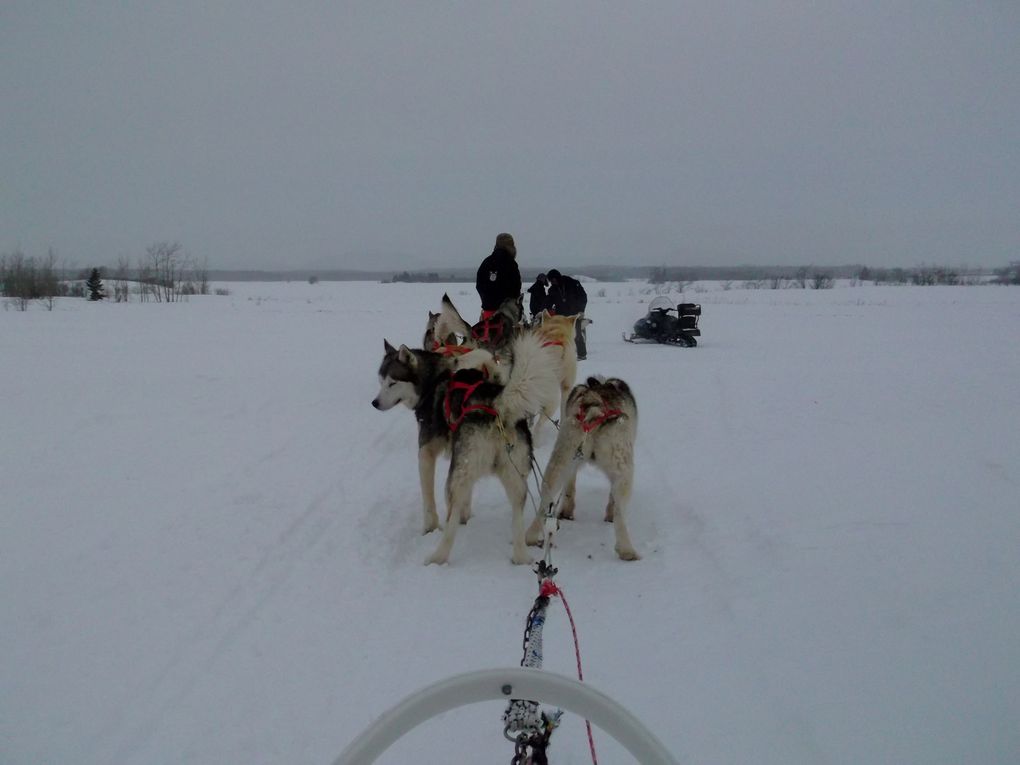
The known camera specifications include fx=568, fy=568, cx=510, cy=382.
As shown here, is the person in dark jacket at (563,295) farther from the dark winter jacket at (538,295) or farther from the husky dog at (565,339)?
the husky dog at (565,339)

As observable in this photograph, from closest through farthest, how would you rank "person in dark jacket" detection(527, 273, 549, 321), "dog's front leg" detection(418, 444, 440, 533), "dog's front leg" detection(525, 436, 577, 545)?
"dog's front leg" detection(525, 436, 577, 545) < "dog's front leg" detection(418, 444, 440, 533) < "person in dark jacket" detection(527, 273, 549, 321)

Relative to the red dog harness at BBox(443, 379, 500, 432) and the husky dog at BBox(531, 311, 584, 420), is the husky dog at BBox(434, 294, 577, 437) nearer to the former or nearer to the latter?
the husky dog at BBox(531, 311, 584, 420)

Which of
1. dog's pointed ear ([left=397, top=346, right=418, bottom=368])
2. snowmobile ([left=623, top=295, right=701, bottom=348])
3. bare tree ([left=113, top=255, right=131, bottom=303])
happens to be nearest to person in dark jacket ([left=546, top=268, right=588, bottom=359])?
snowmobile ([left=623, top=295, right=701, bottom=348])

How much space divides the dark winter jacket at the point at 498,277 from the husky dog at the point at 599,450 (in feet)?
14.3

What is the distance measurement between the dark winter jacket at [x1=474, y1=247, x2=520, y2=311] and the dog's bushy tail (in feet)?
14.7

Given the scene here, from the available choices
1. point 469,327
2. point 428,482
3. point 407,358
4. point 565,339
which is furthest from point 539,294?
point 428,482

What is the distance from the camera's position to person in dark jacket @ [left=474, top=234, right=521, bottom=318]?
311 inches

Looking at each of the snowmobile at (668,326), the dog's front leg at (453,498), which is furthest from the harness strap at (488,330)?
the snowmobile at (668,326)

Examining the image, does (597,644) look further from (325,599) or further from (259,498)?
(259,498)

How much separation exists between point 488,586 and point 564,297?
26.3 ft

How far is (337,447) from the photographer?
5992mm

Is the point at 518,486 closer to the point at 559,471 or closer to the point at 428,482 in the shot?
the point at 559,471

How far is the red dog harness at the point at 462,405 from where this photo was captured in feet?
12.0

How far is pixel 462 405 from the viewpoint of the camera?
376 cm
